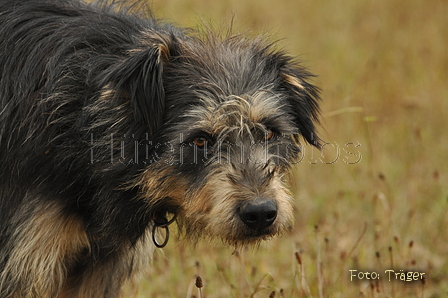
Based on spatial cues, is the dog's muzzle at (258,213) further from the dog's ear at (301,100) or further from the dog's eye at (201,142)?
the dog's ear at (301,100)

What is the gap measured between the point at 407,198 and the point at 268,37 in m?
3.03

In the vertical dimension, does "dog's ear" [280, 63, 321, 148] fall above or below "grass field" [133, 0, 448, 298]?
above

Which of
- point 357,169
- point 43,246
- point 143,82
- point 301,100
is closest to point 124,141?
point 143,82

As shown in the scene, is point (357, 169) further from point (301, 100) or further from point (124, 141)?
point (124, 141)

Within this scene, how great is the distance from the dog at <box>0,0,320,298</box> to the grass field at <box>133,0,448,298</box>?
2.21 feet

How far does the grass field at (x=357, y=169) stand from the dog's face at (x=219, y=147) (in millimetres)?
594

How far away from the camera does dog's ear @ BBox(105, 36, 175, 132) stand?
329 cm

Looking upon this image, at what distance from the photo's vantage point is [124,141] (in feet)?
11.1

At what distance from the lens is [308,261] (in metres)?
5.48

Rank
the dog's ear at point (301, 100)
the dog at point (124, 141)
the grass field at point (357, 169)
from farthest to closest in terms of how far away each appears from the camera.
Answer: the grass field at point (357, 169) → the dog's ear at point (301, 100) → the dog at point (124, 141)

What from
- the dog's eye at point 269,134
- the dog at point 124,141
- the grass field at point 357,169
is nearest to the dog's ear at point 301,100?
the dog at point 124,141

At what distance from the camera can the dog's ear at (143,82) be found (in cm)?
329

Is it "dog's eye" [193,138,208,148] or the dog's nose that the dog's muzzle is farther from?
"dog's eye" [193,138,208,148]

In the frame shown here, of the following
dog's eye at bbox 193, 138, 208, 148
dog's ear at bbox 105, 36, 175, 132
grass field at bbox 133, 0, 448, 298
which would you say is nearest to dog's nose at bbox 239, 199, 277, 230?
dog's eye at bbox 193, 138, 208, 148
